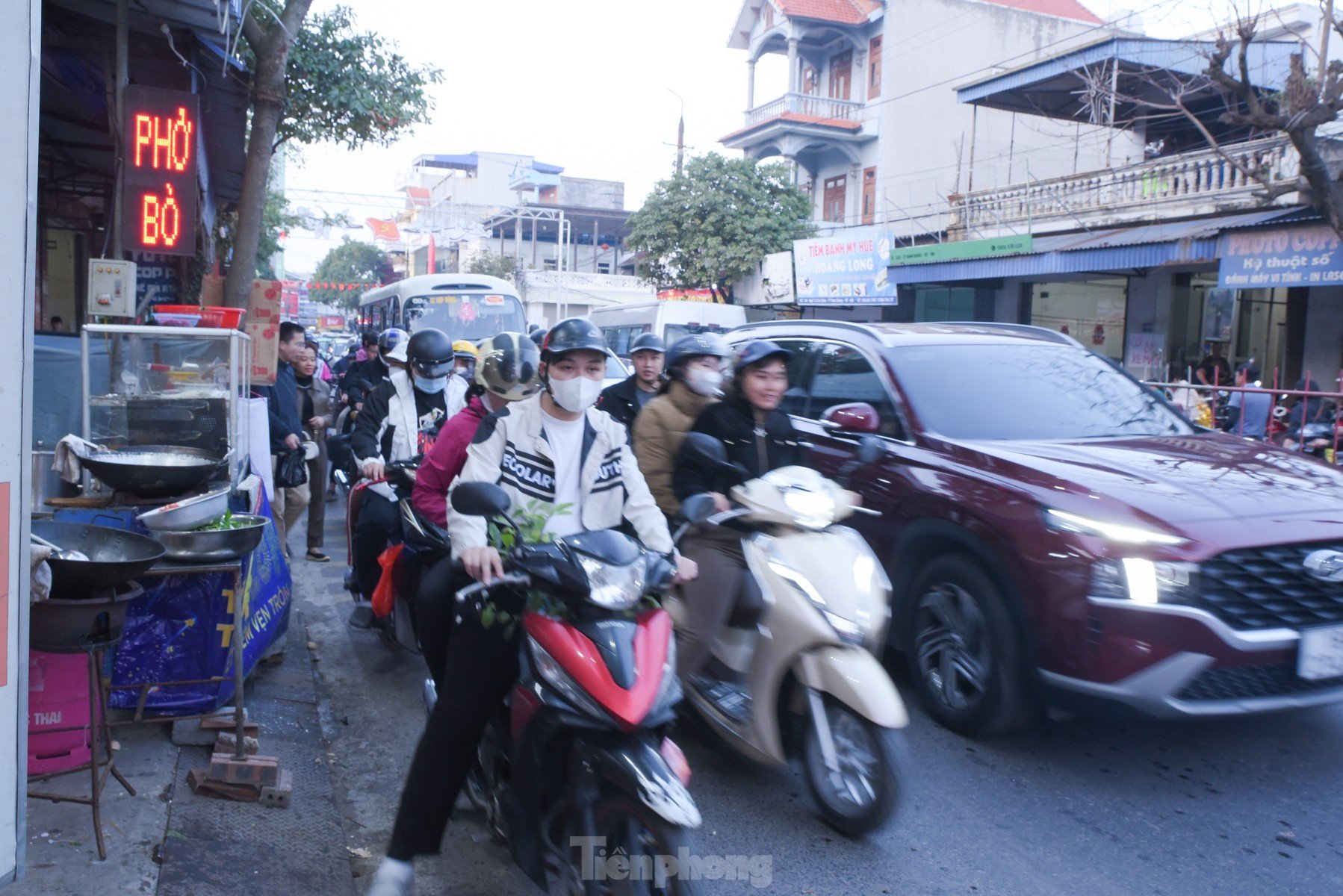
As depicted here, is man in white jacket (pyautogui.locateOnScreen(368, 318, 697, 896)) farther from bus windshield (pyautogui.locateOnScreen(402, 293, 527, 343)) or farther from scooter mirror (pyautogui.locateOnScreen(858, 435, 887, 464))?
bus windshield (pyautogui.locateOnScreen(402, 293, 527, 343))

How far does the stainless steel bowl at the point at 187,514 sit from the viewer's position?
12.7 ft

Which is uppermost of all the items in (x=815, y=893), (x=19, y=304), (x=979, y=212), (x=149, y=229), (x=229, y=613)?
(x=979, y=212)

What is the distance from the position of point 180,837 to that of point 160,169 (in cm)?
688

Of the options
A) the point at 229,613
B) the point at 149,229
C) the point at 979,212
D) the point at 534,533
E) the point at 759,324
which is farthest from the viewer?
the point at 979,212

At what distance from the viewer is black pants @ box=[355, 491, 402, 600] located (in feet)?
18.2

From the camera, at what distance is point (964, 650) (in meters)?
4.52

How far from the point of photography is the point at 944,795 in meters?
4.07

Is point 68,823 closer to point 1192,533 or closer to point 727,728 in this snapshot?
point 727,728

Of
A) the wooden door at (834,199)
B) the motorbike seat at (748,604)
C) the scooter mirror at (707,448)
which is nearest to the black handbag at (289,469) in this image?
the scooter mirror at (707,448)

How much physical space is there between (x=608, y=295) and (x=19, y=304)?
4356cm

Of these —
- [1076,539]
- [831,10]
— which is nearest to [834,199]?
[831,10]

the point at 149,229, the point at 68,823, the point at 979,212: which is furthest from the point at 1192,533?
the point at 979,212

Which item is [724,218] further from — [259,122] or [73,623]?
[73,623]

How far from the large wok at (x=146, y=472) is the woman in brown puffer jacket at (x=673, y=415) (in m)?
1.93
